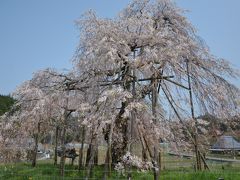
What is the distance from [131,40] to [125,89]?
1.88 meters

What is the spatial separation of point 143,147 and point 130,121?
146 cm

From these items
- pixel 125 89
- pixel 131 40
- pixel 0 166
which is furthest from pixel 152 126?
pixel 0 166

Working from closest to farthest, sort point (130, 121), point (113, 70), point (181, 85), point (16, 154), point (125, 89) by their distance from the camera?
point (130, 121) < point (125, 89) < point (113, 70) < point (181, 85) < point (16, 154)

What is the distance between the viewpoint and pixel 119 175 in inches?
341

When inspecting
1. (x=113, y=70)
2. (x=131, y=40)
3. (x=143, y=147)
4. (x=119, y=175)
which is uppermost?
(x=131, y=40)

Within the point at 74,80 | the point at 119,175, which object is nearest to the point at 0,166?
the point at 74,80

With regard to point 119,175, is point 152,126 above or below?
above

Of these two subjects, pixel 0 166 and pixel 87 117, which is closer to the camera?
pixel 87 117

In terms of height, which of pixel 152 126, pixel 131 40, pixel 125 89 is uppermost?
pixel 131 40

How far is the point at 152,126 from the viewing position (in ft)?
30.9

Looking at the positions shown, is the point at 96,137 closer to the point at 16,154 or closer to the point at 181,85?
the point at 181,85

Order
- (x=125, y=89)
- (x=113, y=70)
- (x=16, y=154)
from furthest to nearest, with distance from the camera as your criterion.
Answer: (x=16, y=154), (x=113, y=70), (x=125, y=89)

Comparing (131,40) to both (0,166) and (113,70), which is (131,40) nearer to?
(113,70)

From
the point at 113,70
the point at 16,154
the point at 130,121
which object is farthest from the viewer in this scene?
the point at 16,154
